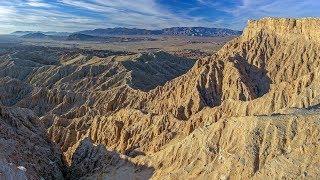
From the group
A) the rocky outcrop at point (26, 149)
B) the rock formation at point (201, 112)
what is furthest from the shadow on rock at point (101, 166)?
the rocky outcrop at point (26, 149)

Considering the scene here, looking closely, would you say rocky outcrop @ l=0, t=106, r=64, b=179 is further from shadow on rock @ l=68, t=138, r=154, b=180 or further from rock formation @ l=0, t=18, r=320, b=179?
rock formation @ l=0, t=18, r=320, b=179

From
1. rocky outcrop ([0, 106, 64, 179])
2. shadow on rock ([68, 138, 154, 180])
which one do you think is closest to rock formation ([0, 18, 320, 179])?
shadow on rock ([68, 138, 154, 180])

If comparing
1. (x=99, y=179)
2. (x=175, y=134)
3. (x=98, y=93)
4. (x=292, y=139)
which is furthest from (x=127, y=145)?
(x=98, y=93)

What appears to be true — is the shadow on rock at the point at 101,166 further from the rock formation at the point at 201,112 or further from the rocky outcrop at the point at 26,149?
the rocky outcrop at the point at 26,149

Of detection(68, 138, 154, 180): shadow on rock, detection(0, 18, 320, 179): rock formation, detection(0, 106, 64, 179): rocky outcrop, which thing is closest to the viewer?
detection(0, 18, 320, 179): rock formation

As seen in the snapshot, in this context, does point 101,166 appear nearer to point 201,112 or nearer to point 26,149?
point 26,149

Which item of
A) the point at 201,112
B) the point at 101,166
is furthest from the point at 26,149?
the point at 201,112

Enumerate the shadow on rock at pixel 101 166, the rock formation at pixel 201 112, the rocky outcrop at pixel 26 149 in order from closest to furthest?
the rock formation at pixel 201 112 < the rocky outcrop at pixel 26 149 < the shadow on rock at pixel 101 166

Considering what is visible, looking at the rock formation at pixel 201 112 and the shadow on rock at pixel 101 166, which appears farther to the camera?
the shadow on rock at pixel 101 166

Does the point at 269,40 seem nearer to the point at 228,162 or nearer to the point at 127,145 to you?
the point at 127,145
